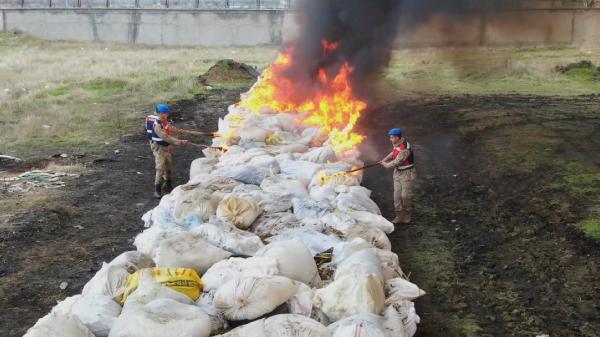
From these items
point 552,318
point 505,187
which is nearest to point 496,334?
point 552,318

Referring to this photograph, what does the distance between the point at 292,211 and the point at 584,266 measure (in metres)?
A: 2.83

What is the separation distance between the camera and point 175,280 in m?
4.17

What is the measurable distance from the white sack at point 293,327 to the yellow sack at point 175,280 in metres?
0.76

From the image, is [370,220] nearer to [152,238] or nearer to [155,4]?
[152,238]

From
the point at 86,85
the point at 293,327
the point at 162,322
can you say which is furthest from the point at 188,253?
the point at 86,85

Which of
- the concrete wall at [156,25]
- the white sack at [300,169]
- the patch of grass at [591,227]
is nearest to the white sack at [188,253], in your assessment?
the white sack at [300,169]

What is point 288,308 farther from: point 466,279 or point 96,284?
point 466,279

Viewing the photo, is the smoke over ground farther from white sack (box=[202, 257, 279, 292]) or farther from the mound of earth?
the mound of earth

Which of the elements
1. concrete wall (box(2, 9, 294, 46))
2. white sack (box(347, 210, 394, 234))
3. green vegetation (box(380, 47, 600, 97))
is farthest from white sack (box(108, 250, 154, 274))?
concrete wall (box(2, 9, 294, 46))

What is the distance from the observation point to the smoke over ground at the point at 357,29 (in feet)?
36.6

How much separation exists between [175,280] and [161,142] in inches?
164

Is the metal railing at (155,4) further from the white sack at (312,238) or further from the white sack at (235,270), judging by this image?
the white sack at (235,270)

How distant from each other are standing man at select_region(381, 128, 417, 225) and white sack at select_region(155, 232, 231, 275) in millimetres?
2838

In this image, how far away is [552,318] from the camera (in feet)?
16.0
